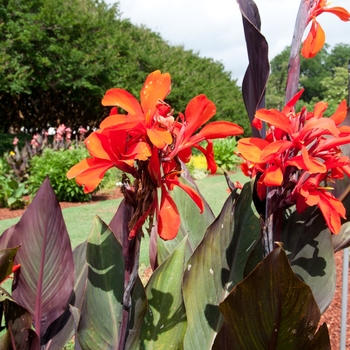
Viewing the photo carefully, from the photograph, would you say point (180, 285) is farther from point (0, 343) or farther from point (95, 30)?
point (95, 30)

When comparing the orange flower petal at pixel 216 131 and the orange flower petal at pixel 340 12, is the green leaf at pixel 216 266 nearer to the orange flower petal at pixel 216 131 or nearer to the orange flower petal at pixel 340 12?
the orange flower petal at pixel 216 131

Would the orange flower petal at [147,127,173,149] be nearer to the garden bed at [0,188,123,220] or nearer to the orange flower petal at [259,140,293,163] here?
the orange flower petal at [259,140,293,163]

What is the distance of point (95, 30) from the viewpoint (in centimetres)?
1076

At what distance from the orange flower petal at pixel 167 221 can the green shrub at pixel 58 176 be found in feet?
19.4

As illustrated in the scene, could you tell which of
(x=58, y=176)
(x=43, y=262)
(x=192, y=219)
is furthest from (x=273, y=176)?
(x=58, y=176)

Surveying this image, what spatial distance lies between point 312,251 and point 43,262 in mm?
582

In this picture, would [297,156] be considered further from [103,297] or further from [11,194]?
[11,194]

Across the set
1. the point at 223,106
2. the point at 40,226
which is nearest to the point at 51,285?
the point at 40,226

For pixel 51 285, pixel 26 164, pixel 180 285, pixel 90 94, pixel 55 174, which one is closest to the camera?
pixel 180 285

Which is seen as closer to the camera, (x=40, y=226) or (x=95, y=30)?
(x=40, y=226)

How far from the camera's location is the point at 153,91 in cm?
61

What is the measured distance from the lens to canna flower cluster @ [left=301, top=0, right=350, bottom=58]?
656mm

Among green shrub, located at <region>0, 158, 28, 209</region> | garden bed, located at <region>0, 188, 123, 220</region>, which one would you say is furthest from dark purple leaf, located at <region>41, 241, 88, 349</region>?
green shrub, located at <region>0, 158, 28, 209</region>

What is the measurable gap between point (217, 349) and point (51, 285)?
453 millimetres
